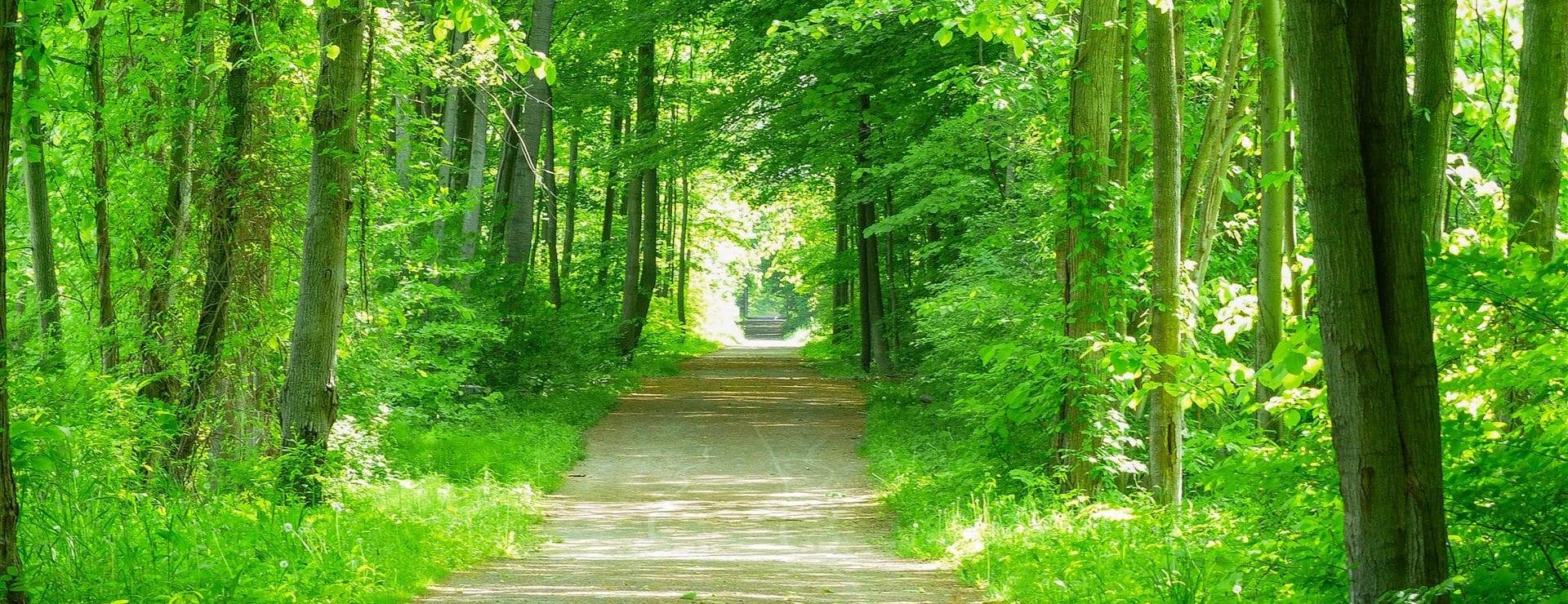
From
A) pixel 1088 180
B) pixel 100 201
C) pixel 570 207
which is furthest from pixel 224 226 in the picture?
pixel 570 207

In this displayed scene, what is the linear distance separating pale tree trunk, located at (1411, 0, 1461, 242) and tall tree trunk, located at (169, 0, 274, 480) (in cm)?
817

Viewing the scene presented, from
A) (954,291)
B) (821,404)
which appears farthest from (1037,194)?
(821,404)

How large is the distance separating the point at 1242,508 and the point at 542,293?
1568 centimetres

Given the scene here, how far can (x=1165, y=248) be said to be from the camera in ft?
28.5

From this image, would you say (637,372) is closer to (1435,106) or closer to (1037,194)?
(1037,194)

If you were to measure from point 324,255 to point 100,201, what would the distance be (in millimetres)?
1973

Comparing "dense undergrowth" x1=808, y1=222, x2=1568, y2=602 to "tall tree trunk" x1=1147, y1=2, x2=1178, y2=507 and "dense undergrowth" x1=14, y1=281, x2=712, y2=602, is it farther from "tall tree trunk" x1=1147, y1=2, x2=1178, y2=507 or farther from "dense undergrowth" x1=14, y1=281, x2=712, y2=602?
"dense undergrowth" x1=14, y1=281, x2=712, y2=602

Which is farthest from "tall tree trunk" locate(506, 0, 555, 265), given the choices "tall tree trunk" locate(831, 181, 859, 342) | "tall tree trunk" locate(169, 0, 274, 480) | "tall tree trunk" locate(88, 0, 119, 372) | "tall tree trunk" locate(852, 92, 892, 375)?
"tall tree trunk" locate(88, 0, 119, 372)

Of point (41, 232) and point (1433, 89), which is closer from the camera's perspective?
point (1433, 89)

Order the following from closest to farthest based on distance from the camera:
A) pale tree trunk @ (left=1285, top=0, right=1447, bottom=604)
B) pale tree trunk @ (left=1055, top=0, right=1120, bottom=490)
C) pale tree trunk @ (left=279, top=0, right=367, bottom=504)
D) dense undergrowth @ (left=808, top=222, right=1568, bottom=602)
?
1. pale tree trunk @ (left=1285, top=0, right=1447, bottom=604)
2. dense undergrowth @ (left=808, top=222, right=1568, bottom=602)
3. pale tree trunk @ (left=279, top=0, right=367, bottom=504)
4. pale tree trunk @ (left=1055, top=0, right=1120, bottom=490)

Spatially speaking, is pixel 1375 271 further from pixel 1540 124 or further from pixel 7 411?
pixel 7 411

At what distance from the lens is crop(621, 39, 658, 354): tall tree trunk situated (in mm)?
28609

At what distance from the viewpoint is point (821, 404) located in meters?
24.9

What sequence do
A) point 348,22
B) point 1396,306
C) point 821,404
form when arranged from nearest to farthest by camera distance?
point 1396,306
point 348,22
point 821,404
